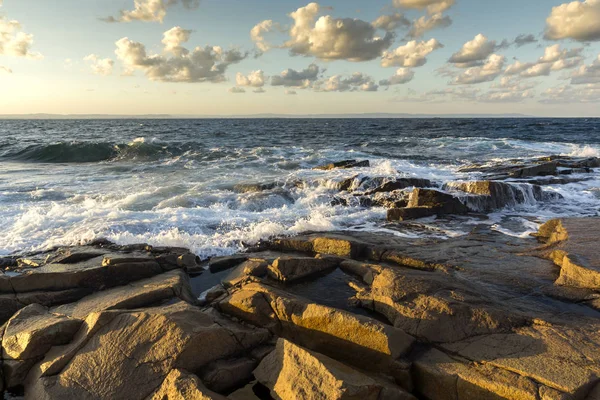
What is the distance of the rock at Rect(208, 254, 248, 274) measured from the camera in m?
8.30

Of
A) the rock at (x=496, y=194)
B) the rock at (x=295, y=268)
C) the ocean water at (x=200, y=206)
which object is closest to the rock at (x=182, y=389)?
the rock at (x=295, y=268)

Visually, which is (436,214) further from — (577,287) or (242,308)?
(242,308)

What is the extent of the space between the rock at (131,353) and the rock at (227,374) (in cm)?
13

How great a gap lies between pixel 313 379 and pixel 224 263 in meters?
4.73

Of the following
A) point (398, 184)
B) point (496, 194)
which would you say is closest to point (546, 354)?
point (496, 194)

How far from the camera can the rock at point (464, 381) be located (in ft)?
12.7

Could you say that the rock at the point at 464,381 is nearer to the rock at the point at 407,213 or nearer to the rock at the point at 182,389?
the rock at the point at 182,389

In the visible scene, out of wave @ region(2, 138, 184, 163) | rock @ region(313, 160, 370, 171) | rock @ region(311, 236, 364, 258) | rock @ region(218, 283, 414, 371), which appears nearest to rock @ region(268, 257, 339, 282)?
rock @ region(311, 236, 364, 258)

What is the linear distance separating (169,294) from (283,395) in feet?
9.74

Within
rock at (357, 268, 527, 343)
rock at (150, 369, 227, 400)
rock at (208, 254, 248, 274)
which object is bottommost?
rock at (208, 254, 248, 274)

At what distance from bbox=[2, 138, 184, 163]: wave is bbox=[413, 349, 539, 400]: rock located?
30.1 m

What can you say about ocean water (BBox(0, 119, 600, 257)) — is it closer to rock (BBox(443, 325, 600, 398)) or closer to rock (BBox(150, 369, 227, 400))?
rock (BBox(150, 369, 227, 400))

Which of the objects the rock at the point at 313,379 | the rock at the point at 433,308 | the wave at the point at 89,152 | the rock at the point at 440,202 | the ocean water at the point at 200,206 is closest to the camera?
the rock at the point at 313,379

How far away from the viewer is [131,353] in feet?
15.2
